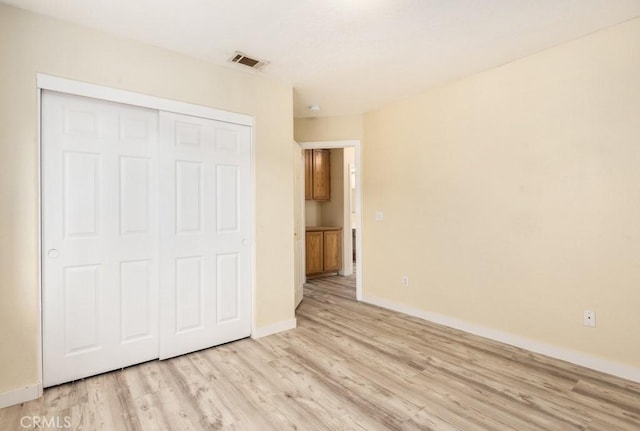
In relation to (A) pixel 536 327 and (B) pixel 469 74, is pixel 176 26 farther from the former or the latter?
(A) pixel 536 327

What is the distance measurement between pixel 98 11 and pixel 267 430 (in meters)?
2.81

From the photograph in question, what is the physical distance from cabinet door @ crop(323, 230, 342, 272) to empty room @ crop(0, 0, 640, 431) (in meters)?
2.26

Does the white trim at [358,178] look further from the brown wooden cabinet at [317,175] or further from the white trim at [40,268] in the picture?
the white trim at [40,268]

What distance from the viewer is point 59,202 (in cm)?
222

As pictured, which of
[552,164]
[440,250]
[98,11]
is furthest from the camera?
[440,250]

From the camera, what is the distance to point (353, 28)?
2.32 m

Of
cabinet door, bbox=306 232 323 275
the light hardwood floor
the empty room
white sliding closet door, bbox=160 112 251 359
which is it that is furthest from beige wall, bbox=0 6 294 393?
cabinet door, bbox=306 232 323 275

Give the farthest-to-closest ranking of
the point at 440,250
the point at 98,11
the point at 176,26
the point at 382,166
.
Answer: the point at 382,166 → the point at 440,250 → the point at 176,26 → the point at 98,11

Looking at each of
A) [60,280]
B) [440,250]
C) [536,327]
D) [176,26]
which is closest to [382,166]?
[440,250]

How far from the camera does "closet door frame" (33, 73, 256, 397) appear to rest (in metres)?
2.13

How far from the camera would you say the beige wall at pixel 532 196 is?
2330mm

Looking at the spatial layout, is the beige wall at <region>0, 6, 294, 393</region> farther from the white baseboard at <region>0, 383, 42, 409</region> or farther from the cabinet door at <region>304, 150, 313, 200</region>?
the cabinet door at <region>304, 150, 313, 200</region>

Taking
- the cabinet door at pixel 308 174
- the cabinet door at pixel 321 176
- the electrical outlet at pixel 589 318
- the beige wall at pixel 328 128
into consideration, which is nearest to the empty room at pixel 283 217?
the electrical outlet at pixel 589 318

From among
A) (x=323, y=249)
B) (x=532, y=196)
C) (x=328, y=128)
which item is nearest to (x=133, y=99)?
(x=328, y=128)
